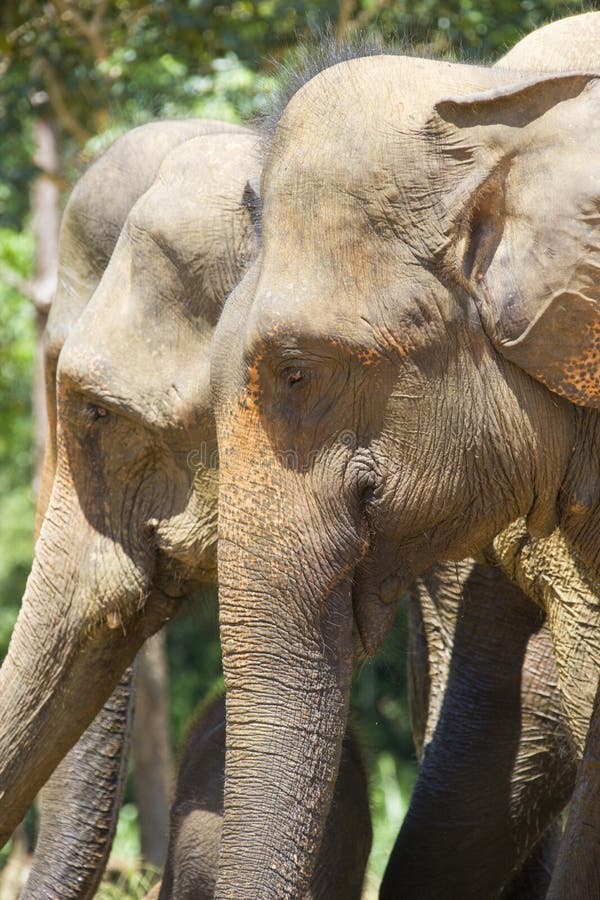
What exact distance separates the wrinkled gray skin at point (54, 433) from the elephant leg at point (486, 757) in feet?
2.43

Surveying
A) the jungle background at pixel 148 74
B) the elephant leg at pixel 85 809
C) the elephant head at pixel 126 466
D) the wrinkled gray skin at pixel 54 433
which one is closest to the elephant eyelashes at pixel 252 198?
the elephant head at pixel 126 466

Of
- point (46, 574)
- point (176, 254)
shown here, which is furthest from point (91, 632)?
point (176, 254)

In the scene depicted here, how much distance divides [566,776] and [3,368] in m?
6.10

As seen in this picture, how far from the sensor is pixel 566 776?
14.0 ft

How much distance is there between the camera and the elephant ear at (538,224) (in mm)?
2723

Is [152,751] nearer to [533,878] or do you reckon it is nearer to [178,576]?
[533,878]

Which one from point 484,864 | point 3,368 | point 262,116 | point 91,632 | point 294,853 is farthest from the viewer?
point 3,368

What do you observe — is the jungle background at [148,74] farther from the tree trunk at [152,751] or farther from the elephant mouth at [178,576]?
the elephant mouth at [178,576]

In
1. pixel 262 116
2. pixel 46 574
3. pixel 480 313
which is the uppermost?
pixel 262 116

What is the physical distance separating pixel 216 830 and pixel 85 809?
41 centimetres

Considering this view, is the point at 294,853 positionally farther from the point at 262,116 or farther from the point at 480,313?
the point at 262,116

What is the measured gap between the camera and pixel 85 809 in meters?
4.30

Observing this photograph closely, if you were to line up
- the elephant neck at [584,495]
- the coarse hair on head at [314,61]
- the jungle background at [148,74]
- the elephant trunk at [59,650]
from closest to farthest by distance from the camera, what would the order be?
the elephant neck at [584,495] < the coarse hair on head at [314,61] < the elephant trunk at [59,650] < the jungle background at [148,74]

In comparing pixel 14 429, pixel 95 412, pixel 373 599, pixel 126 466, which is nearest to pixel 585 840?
pixel 373 599
